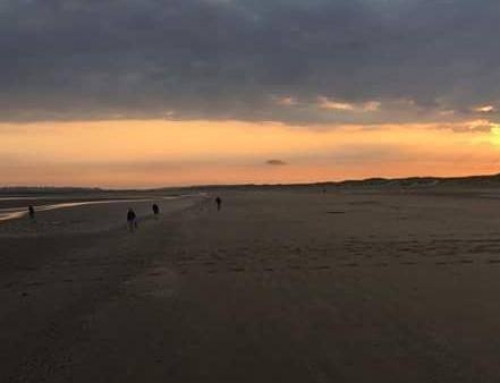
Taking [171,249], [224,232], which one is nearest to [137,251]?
[171,249]

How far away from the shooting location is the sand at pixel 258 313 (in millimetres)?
7109

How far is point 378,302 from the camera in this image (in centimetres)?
1047

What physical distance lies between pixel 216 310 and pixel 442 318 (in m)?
3.45

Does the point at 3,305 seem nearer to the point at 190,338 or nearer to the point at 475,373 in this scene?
the point at 190,338

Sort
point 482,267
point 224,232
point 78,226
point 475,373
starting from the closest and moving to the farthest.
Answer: point 475,373 < point 482,267 < point 224,232 < point 78,226

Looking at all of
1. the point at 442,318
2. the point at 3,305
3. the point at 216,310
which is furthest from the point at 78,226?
the point at 442,318

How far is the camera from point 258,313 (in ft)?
32.4

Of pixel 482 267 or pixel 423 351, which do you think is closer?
pixel 423 351

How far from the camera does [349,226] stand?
27.6 meters

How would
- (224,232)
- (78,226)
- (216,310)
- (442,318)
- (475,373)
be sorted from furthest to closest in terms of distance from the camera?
(78,226)
(224,232)
(216,310)
(442,318)
(475,373)

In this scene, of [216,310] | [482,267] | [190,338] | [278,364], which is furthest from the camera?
[482,267]

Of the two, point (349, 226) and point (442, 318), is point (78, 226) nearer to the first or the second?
point (349, 226)

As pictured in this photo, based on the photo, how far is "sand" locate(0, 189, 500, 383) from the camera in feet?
23.3

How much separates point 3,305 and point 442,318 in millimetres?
7448
